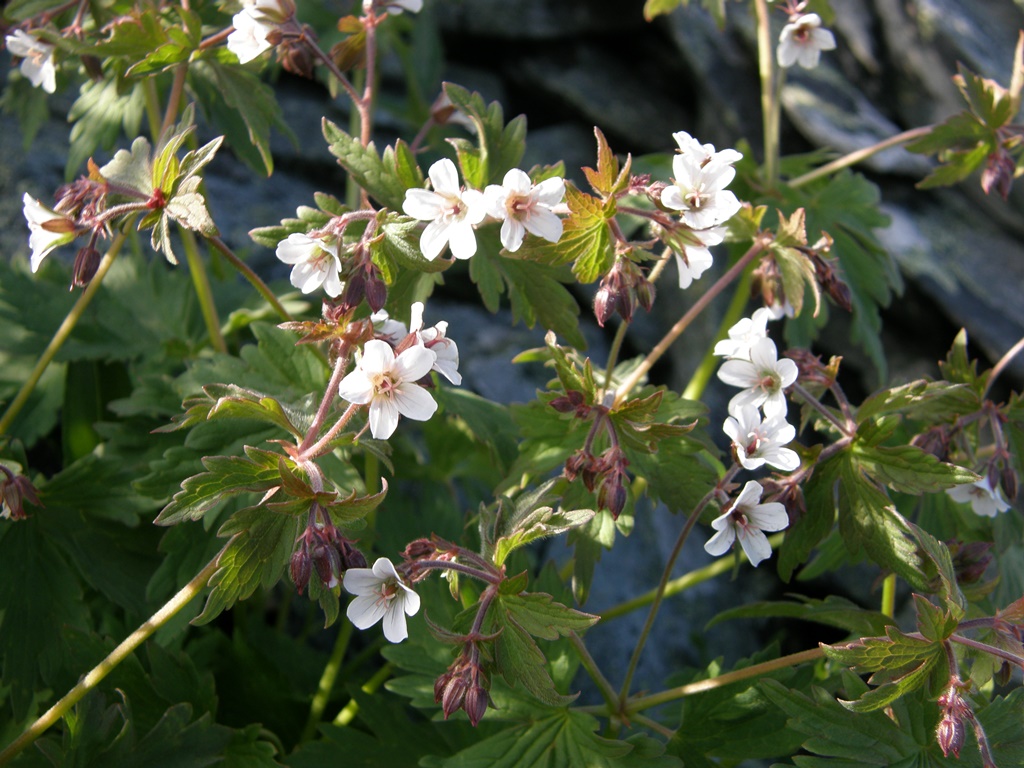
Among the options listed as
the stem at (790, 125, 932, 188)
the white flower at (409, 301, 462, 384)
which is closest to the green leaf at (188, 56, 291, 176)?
the white flower at (409, 301, 462, 384)

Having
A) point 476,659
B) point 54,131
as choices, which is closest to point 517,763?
point 476,659

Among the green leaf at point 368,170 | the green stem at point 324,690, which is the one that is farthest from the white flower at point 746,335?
the green stem at point 324,690

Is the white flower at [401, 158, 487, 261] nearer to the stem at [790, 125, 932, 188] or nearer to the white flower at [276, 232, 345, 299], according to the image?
the white flower at [276, 232, 345, 299]

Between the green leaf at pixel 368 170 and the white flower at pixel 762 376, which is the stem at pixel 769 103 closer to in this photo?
the white flower at pixel 762 376

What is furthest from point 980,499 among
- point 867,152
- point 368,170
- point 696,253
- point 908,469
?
point 368,170

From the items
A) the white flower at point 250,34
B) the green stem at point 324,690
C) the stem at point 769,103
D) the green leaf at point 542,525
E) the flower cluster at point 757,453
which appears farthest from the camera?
the stem at point 769,103

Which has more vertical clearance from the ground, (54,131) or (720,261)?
(54,131)

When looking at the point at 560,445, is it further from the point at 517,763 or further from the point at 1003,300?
the point at 1003,300
